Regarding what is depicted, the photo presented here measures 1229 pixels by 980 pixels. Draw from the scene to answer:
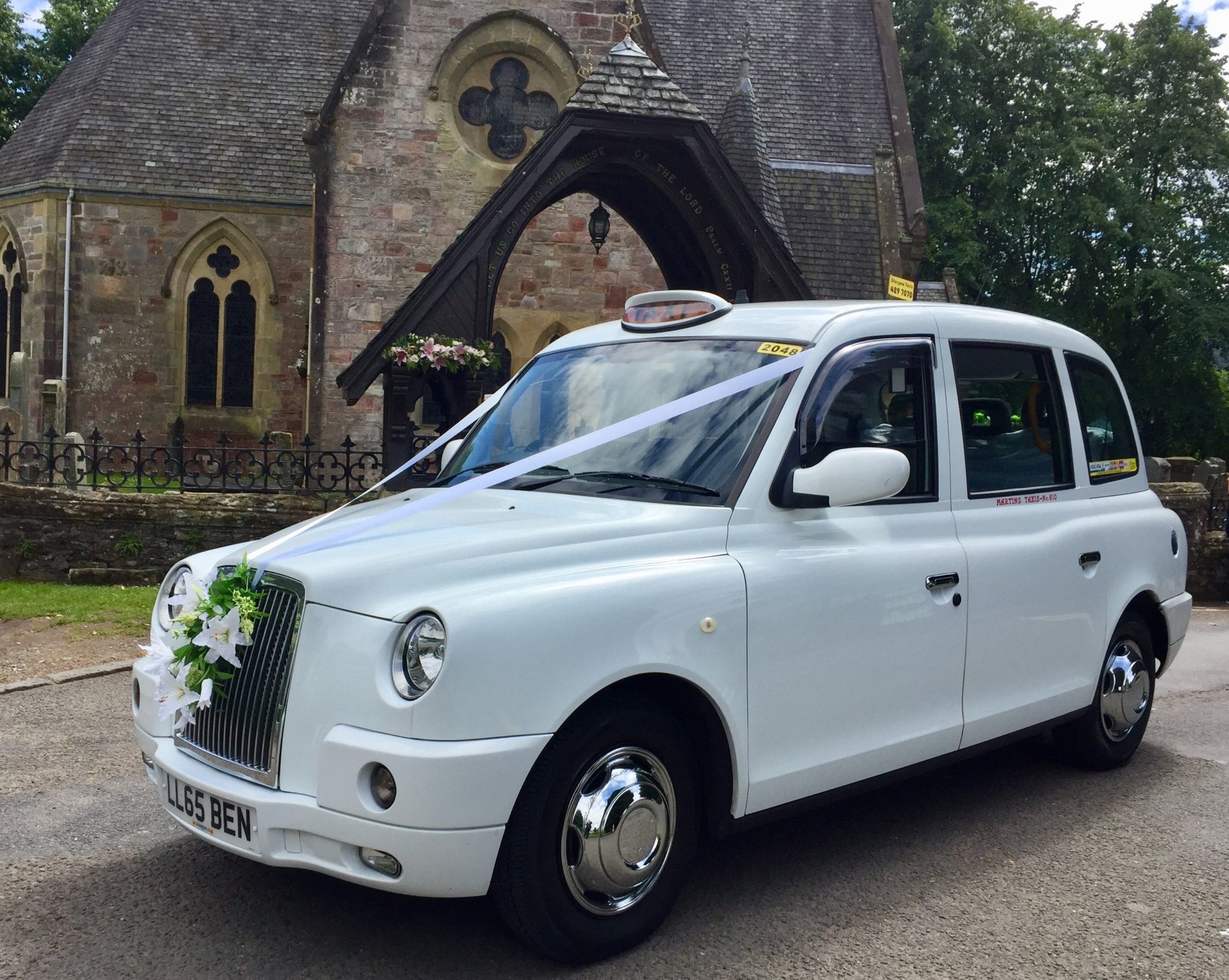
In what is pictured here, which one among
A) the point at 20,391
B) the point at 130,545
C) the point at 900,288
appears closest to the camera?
the point at 900,288

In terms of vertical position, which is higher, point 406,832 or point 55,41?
point 55,41

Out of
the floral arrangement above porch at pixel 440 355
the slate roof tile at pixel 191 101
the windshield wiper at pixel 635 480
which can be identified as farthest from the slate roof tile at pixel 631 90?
the slate roof tile at pixel 191 101

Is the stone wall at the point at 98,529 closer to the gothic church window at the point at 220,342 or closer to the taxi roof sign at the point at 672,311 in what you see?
the taxi roof sign at the point at 672,311

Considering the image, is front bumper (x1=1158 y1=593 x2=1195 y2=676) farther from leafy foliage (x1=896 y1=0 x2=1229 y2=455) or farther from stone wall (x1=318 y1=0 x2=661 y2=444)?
leafy foliage (x1=896 y1=0 x2=1229 y2=455)

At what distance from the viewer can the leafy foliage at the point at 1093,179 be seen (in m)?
36.5

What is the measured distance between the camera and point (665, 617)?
366 centimetres

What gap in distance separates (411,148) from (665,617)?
54.3ft

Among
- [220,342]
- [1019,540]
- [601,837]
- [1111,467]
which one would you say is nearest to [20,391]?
[220,342]

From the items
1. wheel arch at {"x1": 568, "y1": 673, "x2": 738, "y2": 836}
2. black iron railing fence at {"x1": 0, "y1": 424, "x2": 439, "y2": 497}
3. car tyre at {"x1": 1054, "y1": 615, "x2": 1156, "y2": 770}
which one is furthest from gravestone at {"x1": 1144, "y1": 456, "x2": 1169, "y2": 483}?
wheel arch at {"x1": 568, "y1": 673, "x2": 738, "y2": 836}

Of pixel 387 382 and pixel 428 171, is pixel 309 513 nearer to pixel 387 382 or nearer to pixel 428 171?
pixel 387 382

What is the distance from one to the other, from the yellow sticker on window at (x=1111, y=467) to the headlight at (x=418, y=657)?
3.57m

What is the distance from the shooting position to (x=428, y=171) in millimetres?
18953

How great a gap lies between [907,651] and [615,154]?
325 inches

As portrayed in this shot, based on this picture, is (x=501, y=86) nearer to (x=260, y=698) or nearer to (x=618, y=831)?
(x=260, y=698)
